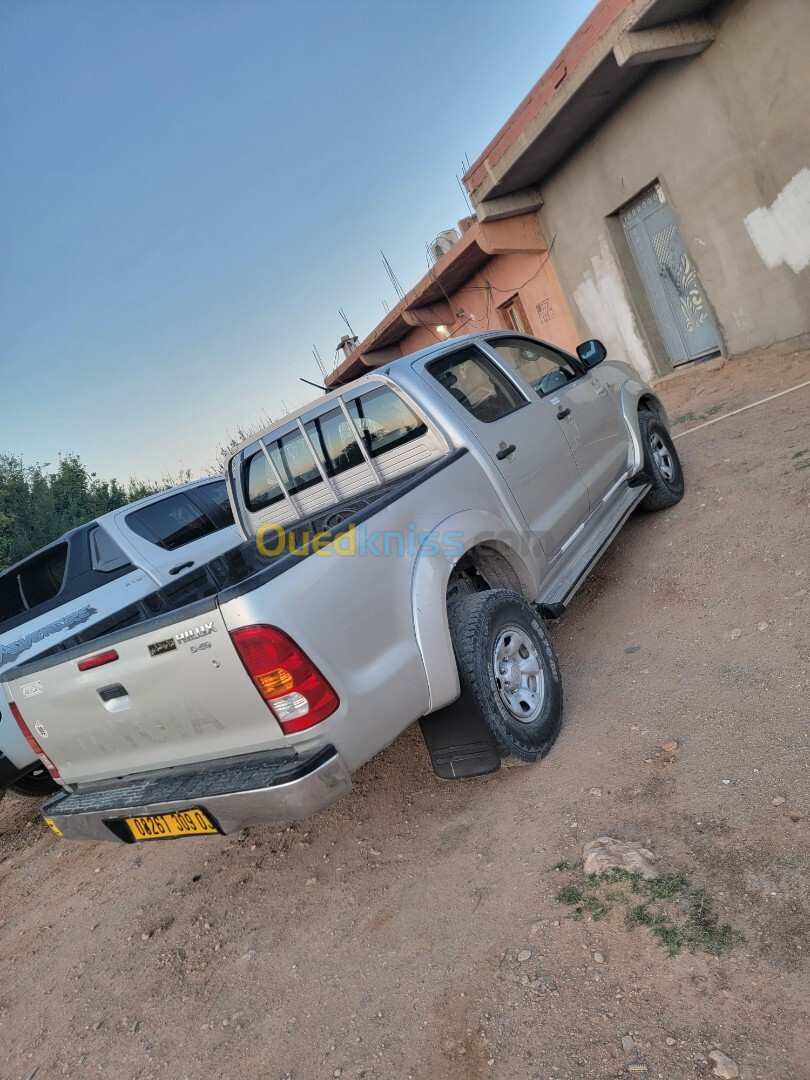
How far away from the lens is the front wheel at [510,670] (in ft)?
9.68

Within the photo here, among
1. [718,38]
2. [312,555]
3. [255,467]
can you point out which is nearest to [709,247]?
[718,38]

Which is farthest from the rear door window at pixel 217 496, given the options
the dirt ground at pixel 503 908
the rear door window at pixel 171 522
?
the dirt ground at pixel 503 908

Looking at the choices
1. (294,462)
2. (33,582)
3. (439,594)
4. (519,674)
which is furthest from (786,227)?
(33,582)

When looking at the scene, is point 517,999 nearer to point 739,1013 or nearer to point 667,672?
point 739,1013

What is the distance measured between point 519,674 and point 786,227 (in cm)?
669

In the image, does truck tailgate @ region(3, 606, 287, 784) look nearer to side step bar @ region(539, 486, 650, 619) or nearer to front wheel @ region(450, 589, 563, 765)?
front wheel @ region(450, 589, 563, 765)

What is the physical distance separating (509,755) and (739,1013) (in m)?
1.34

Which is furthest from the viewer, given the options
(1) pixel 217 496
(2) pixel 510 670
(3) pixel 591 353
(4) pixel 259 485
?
(1) pixel 217 496

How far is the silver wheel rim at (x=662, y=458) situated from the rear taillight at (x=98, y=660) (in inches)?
158

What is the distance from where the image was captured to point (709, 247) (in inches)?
337

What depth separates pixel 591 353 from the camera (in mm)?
5059

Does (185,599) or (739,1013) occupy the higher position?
(185,599)

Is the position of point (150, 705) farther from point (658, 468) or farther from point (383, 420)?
Result: point (658, 468)

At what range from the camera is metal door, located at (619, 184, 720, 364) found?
9.32 meters
